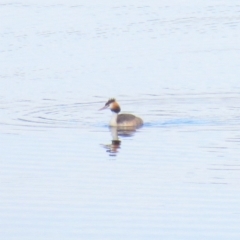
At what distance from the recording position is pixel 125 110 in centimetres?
2161

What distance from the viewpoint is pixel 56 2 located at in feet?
117

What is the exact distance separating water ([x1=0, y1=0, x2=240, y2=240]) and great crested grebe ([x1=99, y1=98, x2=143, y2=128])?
19 cm

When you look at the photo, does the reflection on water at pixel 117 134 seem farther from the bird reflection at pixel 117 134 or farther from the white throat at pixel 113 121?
the white throat at pixel 113 121

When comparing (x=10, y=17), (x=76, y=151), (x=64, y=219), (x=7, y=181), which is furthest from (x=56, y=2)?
(x=64, y=219)

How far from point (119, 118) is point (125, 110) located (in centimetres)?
168

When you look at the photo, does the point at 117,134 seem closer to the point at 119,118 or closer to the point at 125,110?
the point at 119,118

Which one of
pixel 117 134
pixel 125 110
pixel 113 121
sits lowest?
pixel 117 134

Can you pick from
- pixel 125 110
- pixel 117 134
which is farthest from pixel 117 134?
pixel 125 110

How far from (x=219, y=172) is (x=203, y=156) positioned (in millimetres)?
1229

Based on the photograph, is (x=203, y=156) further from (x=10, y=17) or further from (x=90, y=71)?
(x=10, y=17)

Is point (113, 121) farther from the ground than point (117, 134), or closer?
farther from the ground

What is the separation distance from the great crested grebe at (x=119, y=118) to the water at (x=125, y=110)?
0.19 metres

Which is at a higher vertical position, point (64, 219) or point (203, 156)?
point (203, 156)

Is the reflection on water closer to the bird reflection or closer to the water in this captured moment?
the bird reflection
